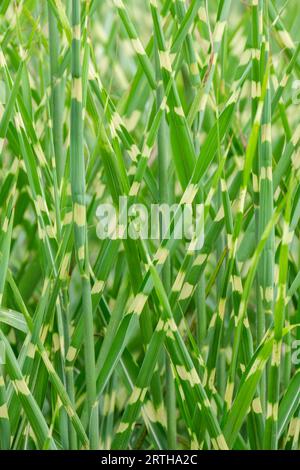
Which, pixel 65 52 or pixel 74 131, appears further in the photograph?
pixel 65 52

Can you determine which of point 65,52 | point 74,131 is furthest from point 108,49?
point 74,131

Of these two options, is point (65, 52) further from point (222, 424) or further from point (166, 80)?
point (222, 424)

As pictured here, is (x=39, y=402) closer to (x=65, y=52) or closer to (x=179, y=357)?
(x=179, y=357)

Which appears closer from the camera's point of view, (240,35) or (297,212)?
(297,212)

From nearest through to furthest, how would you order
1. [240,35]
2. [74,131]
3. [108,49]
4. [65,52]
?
[74,131]
[65,52]
[108,49]
[240,35]

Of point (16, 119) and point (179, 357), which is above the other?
point (16, 119)

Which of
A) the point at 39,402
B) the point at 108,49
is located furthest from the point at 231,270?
the point at 108,49

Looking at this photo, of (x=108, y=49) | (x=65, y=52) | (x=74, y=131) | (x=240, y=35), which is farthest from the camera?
(x=240, y=35)

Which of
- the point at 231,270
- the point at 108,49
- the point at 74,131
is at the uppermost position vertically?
the point at 108,49

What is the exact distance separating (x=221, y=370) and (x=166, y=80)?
0.93 ft

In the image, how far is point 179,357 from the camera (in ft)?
1.84

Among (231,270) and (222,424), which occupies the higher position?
(231,270)
